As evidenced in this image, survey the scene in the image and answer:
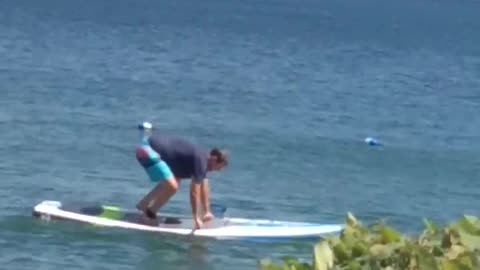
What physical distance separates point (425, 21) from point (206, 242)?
10573cm

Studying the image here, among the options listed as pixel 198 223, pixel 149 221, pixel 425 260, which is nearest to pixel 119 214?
pixel 149 221

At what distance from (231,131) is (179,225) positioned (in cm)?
1131

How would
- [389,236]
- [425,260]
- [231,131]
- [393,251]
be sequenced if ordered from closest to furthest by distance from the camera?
[425,260]
[393,251]
[389,236]
[231,131]

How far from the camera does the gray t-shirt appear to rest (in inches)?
610

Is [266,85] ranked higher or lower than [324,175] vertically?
higher

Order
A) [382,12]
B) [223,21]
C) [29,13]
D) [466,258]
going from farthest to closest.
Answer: [382,12] < [223,21] < [29,13] < [466,258]

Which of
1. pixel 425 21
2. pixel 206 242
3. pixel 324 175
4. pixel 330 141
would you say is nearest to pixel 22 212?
pixel 206 242

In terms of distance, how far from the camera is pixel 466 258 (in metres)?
4.82

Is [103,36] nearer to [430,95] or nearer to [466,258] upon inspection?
[430,95]

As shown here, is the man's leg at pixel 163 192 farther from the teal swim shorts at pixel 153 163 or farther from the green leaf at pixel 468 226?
the green leaf at pixel 468 226

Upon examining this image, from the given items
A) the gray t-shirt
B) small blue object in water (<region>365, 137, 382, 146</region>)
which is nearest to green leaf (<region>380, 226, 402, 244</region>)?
the gray t-shirt

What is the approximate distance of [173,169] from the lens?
1590 cm

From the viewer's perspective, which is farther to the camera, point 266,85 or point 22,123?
point 266,85

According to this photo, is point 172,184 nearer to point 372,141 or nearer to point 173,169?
Answer: point 173,169
